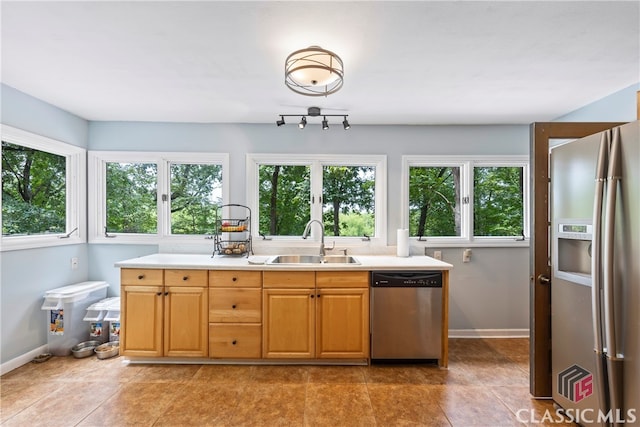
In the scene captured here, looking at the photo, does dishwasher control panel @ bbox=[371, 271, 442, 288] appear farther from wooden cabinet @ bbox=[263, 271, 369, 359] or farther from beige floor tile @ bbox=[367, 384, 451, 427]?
beige floor tile @ bbox=[367, 384, 451, 427]

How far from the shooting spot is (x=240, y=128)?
10.9 ft

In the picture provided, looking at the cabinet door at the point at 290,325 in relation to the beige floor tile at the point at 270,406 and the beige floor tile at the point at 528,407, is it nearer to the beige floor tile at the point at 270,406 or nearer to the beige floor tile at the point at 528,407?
the beige floor tile at the point at 270,406

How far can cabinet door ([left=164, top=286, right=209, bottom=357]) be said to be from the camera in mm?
2584

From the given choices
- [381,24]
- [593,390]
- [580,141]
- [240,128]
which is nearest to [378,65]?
[381,24]

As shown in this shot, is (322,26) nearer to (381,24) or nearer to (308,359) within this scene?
(381,24)

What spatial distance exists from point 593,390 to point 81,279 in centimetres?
436

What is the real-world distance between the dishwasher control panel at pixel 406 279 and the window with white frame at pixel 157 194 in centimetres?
191

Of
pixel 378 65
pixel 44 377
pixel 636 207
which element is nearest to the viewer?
pixel 636 207

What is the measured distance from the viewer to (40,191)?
2.84m

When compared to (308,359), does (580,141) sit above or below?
above

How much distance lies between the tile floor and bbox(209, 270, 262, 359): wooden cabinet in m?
0.17

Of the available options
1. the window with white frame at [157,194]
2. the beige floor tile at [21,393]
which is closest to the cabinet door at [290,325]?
the window with white frame at [157,194]

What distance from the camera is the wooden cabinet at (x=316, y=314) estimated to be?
2.56 meters

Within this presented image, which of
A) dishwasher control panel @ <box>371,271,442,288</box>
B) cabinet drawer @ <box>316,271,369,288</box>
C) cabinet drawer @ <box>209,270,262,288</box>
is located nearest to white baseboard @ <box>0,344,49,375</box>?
cabinet drawer @ <box>209,270,262,288</box>
